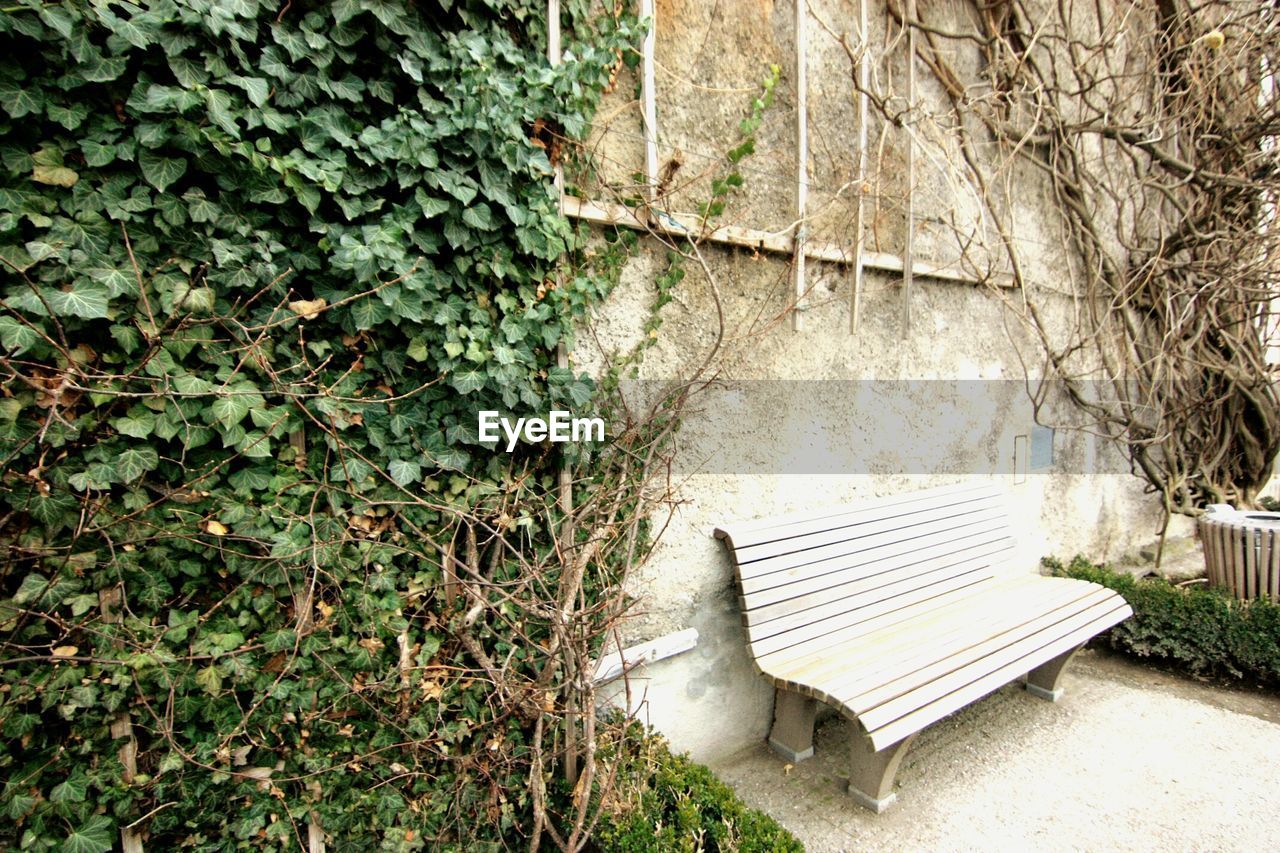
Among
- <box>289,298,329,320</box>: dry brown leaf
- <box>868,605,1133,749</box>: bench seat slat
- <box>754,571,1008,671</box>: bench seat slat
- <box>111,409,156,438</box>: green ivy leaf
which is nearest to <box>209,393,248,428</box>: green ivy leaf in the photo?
<box>111,409,156,438</box>: green ivy leaf

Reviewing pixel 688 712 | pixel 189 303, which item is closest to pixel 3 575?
pixel 189 303

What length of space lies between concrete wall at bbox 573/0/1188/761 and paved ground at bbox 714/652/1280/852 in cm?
41

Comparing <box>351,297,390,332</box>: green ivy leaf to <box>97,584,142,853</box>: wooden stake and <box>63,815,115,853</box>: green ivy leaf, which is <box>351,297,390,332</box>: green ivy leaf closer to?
<box>97,584,142,853</box>: wooden stake

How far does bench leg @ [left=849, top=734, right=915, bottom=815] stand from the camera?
231cm

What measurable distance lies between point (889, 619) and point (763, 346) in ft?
4.77

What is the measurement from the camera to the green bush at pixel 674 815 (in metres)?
1.75

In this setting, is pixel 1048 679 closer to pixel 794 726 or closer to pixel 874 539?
pixel 874 539

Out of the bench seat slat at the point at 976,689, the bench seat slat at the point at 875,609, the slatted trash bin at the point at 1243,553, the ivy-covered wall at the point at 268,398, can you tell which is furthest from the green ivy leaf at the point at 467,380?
the slatted trash bin at the point at 1243,553

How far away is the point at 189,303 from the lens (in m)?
1.59

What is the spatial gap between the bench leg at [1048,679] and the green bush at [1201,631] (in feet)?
2.61

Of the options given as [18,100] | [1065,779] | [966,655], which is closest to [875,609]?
[966,655]

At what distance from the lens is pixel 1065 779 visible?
2.57m

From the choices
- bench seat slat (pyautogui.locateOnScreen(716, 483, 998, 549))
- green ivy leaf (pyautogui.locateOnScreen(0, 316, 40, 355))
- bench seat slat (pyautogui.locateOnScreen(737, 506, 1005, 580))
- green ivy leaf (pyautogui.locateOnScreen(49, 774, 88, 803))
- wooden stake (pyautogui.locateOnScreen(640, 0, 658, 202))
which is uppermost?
wooden stake (pyautogui.locateOnScreen(640, 0, 658, 202))

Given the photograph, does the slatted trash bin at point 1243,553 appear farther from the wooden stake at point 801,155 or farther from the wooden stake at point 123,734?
the wooden stake at point 123,734
